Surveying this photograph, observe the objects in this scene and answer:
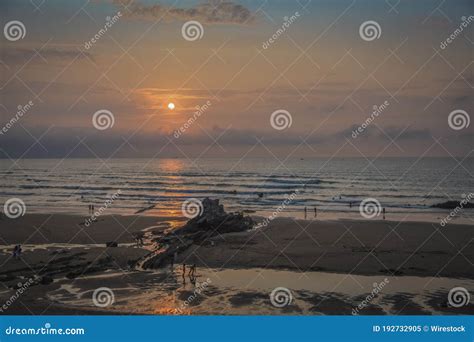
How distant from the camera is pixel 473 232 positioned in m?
27.1

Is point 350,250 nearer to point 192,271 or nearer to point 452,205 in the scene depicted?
point 192,271

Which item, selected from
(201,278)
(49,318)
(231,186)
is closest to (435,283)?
(201,278)

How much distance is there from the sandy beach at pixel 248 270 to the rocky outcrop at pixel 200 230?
0.54 meters

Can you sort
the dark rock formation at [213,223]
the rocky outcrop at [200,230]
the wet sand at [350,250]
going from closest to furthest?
the wet sand at [350,250]
the rocky outcrop at [200,230]
the dark rock formation at [213,223]

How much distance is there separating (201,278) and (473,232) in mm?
17753

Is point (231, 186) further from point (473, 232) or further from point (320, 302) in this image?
point (320, 302)

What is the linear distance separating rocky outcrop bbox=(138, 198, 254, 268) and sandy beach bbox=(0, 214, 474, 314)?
54cm

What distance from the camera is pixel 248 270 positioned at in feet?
59.1

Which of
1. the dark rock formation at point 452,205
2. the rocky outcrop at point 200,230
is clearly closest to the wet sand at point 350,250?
the rocky outcrop at point 200,230

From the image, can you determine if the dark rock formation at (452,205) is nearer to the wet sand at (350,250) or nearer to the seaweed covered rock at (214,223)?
the wet sand at (350,250)

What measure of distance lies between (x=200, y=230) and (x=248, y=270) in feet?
23.6

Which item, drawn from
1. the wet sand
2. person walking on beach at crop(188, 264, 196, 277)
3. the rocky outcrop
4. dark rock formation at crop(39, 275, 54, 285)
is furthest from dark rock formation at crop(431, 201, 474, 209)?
dark rock formation at crop(39, 275, 54, 285)

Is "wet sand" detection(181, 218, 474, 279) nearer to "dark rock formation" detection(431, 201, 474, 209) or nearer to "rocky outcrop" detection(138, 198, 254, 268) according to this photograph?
"rocky outcrop" detection(138, 198, 254, 268)

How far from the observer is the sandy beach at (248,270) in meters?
14.0
